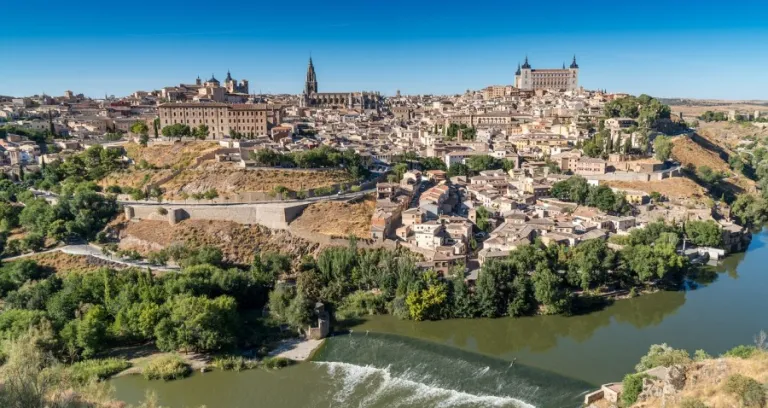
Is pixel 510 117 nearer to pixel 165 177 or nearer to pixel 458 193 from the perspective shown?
pixel 458 193

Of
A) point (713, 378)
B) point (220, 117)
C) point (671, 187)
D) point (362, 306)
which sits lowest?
point (362, 306)

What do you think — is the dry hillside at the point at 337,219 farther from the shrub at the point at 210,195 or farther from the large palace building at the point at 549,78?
the large palace building at the point at 549,78

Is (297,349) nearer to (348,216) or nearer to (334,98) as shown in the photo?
(348,216)

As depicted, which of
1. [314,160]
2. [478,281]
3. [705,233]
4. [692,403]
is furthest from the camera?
[314,160]

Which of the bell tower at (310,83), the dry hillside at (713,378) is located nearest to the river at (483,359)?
the dry hillside at (713,378)

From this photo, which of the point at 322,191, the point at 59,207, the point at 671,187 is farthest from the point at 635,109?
the point at 59,207

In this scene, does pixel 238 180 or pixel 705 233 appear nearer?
pixel 705 233

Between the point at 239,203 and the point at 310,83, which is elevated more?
the point at 310,83
